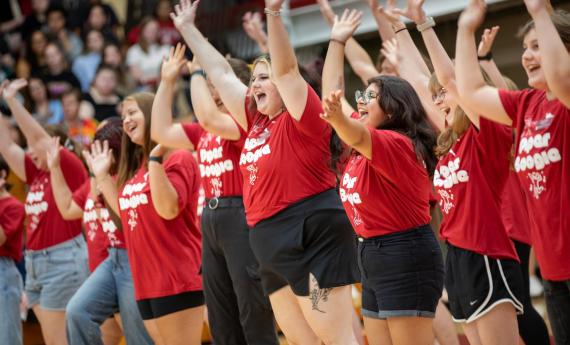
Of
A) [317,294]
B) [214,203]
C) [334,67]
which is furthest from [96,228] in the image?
[334,67]

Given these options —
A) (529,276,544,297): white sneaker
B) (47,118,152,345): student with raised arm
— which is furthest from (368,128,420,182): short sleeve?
(529,276,544,297): white sneaker

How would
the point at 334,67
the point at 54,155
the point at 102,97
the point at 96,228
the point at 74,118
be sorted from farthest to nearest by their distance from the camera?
the point at 102,97 → the point at 74,118 → the point at 54,155 → the point at 96,228 → the point at 334,67

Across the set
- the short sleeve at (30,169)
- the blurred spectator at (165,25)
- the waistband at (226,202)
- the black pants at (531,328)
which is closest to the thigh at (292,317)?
the waistband at (226,202)

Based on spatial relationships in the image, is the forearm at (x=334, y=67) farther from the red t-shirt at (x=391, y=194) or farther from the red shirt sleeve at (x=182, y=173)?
the red shirt sleeve at (x=182, y=173)

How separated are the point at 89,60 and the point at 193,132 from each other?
19.1 ft

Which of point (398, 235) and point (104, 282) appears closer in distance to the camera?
point (398, 235)

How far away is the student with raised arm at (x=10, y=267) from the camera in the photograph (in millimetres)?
5566

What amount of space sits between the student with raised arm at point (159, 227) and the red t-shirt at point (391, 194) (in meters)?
1.24

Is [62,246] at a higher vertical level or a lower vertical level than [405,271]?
higher

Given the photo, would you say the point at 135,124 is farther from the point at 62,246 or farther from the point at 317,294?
the point at 317,294

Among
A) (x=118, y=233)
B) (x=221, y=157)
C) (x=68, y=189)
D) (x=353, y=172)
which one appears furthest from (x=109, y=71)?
(x=353, y=172)

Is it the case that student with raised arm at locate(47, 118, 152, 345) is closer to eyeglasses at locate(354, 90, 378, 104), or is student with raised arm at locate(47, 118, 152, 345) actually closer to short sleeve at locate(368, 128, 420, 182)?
eyeglasses at locate(354, 90, 378, 104)

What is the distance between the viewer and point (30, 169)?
19.8 ft

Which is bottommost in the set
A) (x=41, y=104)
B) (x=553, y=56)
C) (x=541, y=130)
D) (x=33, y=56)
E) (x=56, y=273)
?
(x=56, y=273)
